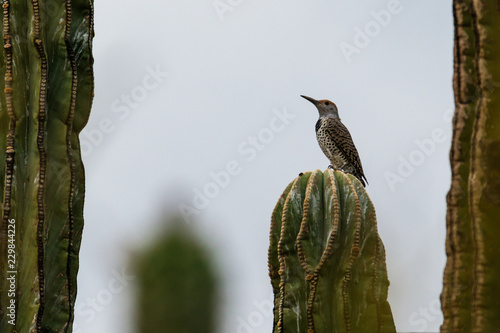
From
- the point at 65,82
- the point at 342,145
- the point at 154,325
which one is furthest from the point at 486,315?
the point at 154,325

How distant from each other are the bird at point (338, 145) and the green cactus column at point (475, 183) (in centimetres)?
474

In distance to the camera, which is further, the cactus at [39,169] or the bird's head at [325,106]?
the bird's head at [325,106]

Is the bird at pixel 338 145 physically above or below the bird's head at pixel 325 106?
below

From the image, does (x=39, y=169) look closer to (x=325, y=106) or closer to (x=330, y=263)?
(x=330, y=263)

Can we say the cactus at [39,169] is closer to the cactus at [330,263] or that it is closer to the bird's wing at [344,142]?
the cactus at [330,263]

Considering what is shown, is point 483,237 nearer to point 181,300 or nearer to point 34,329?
point 34,329

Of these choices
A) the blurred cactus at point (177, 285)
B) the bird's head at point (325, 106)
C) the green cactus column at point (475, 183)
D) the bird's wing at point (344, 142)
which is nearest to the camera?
the green cactus column at point (475, 183)

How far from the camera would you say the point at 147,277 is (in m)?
9.13

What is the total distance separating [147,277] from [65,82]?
16.3 ft

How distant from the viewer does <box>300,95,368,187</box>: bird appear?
783cm

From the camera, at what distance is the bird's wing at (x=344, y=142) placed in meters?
7.82

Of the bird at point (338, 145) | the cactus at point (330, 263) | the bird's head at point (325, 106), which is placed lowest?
the cactus at point (330, 263)

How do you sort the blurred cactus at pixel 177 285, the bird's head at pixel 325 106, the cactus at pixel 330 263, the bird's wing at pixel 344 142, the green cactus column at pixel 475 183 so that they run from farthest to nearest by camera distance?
the blurred cactus at pixel 177 285 < the bird's head at pixel 325 106 < the bird's wing at pixel 344 142 < the cactus at pixel 330 263 < the green cactus column at pixel 475 183

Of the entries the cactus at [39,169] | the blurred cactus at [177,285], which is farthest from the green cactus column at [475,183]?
the blurred cactus at [177,285]
